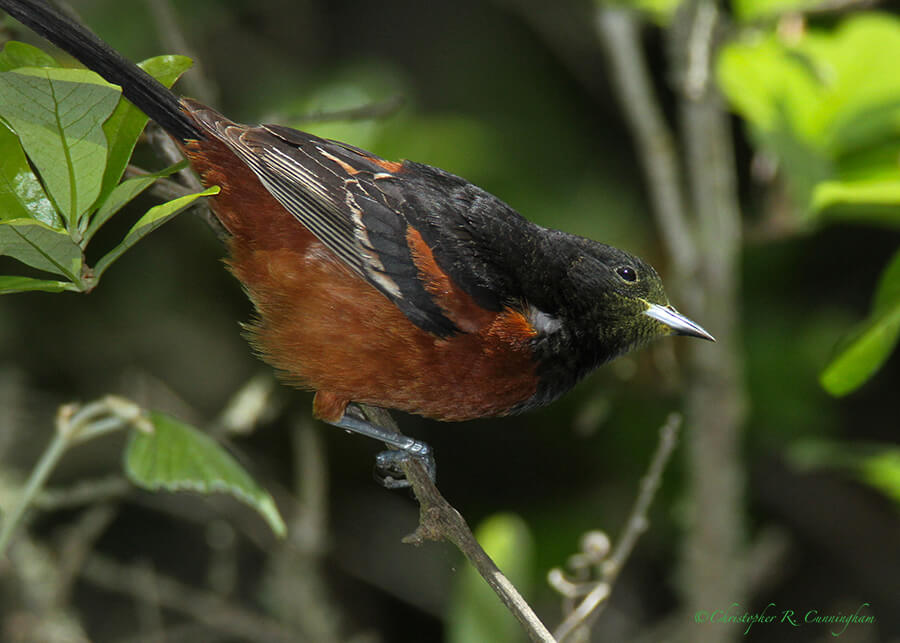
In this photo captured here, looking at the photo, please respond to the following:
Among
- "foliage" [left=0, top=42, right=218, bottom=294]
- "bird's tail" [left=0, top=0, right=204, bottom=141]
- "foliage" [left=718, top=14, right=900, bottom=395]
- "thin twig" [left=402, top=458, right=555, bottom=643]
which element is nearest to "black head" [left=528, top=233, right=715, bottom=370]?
"foliage" [left=718, top=14, right=900, bottom=395]

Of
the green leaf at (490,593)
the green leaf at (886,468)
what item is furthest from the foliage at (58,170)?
the green leaf at (886,468)

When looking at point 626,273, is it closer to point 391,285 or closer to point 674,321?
point 674,321

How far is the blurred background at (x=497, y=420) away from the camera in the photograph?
395 centimetres

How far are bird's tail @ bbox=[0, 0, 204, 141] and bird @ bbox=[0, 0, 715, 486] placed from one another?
0.05m

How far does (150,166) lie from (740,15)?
7.87 feet

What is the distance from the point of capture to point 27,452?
16.8 feet

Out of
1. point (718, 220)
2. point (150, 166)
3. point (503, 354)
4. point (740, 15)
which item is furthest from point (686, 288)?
point (150, 166)

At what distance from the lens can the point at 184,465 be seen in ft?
8.39

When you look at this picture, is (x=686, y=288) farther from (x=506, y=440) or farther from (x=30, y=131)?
(x=30, y=131)

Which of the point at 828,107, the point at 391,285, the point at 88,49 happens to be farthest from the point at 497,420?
the point at 88,49

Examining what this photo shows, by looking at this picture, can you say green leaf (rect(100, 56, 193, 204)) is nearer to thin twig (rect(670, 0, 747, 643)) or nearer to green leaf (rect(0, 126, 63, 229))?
green leaf (rect(0, 126, 63, 229))

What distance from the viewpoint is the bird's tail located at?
2.45 m

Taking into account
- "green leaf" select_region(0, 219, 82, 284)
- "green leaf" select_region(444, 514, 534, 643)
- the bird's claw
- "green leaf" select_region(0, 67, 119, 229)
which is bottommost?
"green leaf" select_region(444, 514, 534, 643)

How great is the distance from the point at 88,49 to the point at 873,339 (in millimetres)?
1965
